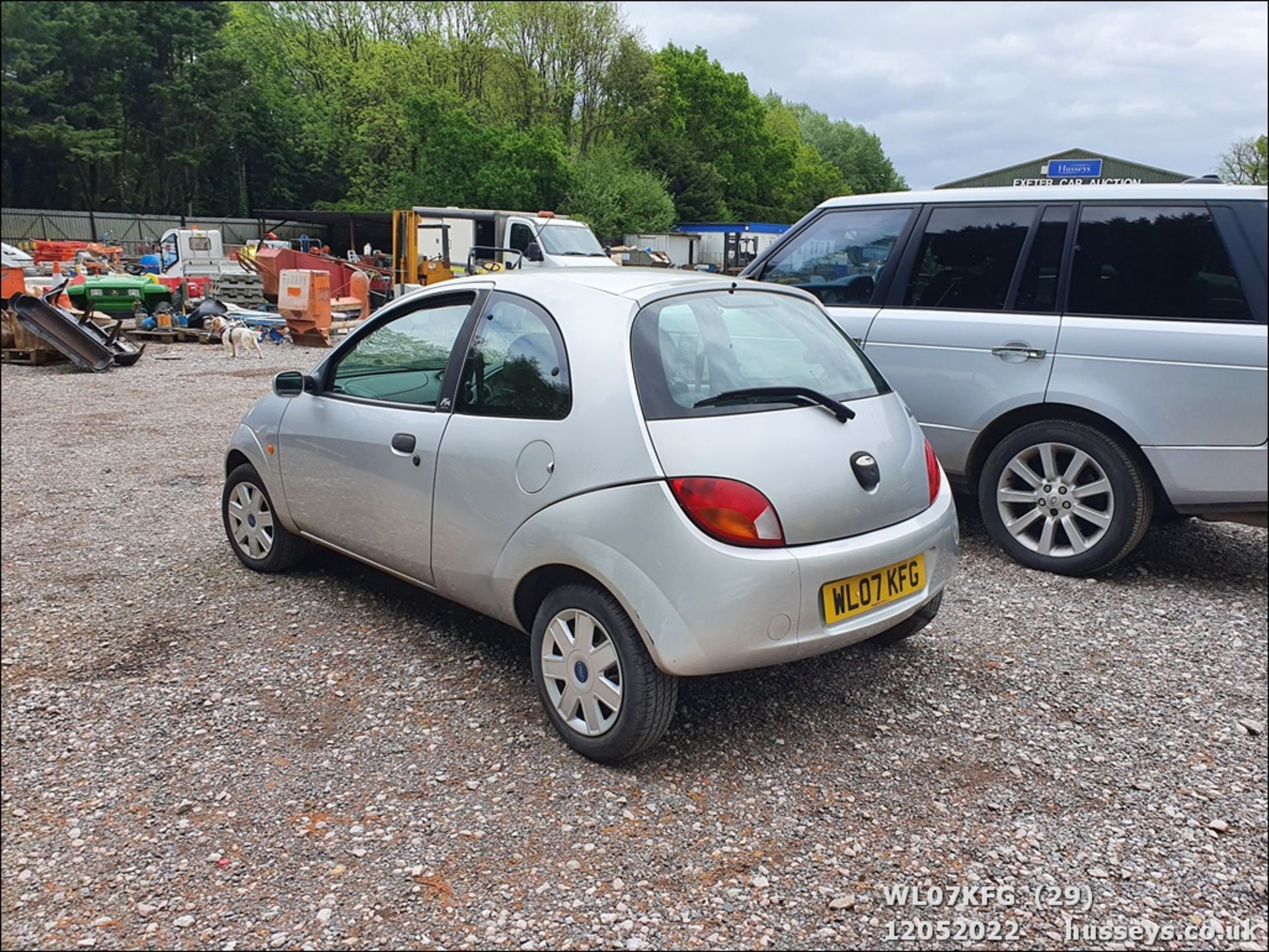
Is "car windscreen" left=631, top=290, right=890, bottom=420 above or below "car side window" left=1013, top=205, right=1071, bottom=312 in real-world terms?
below

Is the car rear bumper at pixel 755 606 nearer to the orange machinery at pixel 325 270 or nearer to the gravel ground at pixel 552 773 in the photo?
the gravel ground at pixel 552 773

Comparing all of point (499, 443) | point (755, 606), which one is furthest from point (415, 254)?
point (755, 606)

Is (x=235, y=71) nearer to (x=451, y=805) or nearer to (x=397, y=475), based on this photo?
(x=451, y=805)

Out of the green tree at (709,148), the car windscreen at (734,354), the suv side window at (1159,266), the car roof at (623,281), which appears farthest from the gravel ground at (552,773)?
the green tree at (709,148)

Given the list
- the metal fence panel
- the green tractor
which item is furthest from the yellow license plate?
the green tractor

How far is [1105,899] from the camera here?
203 centimetres

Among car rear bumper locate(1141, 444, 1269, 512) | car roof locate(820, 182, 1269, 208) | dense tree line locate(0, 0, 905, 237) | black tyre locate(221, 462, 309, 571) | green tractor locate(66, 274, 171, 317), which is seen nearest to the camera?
car rear bumper locate(1141, 444, 1269, 512)

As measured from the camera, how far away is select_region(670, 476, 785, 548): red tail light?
8.30ft

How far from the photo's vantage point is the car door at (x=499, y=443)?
2871mm

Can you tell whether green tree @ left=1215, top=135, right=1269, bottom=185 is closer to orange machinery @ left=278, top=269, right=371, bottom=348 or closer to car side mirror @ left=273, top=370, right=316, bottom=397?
car side mirror @ left=273, top=370, right=316, bottom=397

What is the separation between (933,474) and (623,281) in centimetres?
120

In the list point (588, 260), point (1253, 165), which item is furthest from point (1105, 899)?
point (588, 260)

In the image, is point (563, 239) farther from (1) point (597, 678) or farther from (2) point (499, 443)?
(1) point (597, 678)

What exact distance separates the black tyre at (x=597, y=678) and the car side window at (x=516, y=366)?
583 mm
